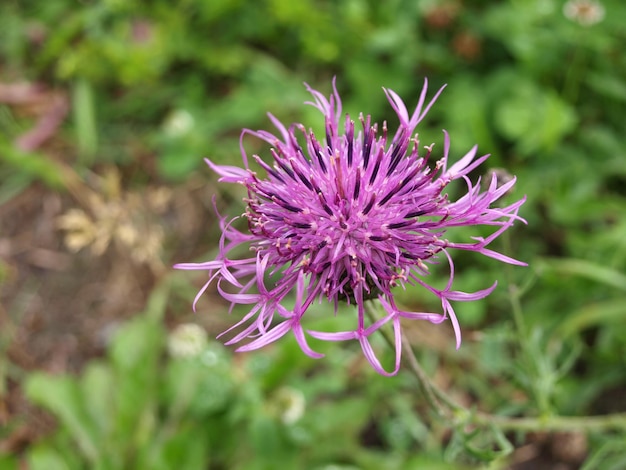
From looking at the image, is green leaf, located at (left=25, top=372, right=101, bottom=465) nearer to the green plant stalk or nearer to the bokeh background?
the bokeh background

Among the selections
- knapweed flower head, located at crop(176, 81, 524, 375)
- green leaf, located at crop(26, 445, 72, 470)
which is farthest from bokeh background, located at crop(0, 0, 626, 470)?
knapweed flower head, located at crop(176, 81, 524, 375)

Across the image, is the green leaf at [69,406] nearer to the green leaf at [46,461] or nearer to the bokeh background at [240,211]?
the bokeh background at [240,211]

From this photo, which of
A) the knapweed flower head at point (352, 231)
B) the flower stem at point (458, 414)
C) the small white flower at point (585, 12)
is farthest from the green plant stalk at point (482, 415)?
the small white flower at point (585, 12)

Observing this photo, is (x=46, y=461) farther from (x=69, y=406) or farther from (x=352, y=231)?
(x=352, y=231)

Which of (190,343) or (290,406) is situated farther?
(190,343)

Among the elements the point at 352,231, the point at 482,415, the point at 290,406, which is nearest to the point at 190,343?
the point at 290,406

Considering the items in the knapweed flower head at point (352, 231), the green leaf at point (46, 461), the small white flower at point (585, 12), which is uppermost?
the small white flower at point (585, 12)

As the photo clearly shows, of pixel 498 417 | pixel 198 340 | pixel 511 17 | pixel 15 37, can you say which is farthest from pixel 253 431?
pixel 15 37

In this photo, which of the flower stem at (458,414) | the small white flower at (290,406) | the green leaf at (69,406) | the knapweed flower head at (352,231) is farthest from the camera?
the green leaf at (69,406)
